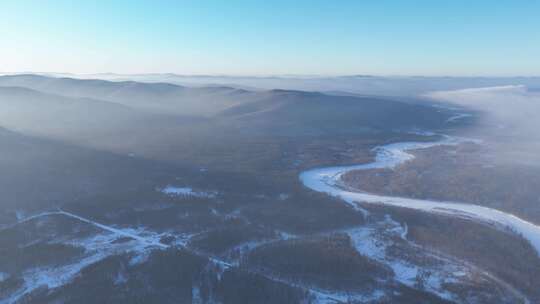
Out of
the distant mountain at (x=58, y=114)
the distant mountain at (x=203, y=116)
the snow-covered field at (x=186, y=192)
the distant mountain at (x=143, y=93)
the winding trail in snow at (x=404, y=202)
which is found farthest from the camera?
the distant mountain at (x=143, y=93)

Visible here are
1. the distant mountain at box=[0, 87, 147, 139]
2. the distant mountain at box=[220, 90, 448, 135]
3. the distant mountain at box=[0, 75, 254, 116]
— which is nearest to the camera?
the distant mountain at box=[0, 87, 147, 139]

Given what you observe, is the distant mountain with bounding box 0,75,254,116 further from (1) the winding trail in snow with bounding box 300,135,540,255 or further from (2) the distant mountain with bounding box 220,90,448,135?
(1) the winding trail in snow with bounding box 300,135,540,255

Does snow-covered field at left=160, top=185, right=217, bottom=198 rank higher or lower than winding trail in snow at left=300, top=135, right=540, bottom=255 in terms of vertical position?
higher

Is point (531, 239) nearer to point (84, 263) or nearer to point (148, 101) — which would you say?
point (84, 263)

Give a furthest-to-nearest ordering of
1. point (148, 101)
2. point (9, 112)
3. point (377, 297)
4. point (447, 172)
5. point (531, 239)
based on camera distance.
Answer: point (148, 101) → point (9, 112) → point (447, 172) → point (531, 239) → point (377, 297)

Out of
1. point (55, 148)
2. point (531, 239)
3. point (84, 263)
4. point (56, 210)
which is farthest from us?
point (55, 148)

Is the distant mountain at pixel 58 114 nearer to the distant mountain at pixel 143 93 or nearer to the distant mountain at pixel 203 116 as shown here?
the distant mountain at pixel 203 116

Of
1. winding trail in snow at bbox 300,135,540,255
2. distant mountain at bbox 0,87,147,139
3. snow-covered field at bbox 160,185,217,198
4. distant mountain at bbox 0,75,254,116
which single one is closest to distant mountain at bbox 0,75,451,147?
distant mountain at bbox 0,87,147,139

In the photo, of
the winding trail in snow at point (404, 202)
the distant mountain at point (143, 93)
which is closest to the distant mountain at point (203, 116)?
the distant mountain at point (143, 93)

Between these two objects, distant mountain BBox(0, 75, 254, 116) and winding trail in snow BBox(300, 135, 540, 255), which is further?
distant mountain BBox(0, 75, 254, 116)

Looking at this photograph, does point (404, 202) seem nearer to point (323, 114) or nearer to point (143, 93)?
point (323, 114)

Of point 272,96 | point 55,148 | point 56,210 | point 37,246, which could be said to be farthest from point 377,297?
point 272,96
